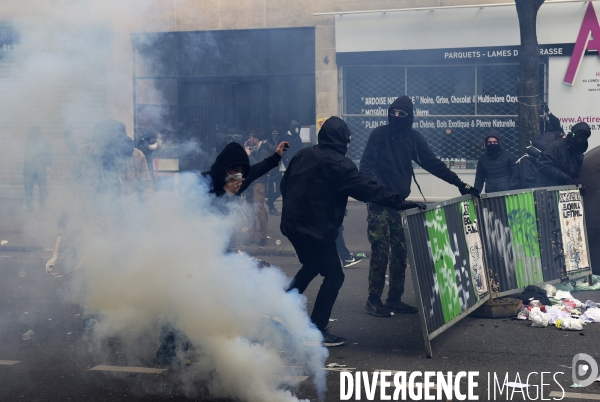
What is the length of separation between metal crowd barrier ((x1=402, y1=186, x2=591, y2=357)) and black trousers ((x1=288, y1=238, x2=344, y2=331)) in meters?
0.60

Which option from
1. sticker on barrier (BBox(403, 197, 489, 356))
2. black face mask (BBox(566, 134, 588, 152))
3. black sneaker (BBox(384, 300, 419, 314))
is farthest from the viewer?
black face mask (BBox(566, 134, 588, 152))

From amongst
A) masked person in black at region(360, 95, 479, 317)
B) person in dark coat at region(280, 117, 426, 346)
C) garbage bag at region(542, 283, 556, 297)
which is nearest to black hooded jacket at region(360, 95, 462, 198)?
masked person in black at region(360, 95, 479, 317)

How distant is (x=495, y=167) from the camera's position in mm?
9812

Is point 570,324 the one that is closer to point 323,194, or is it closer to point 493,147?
point 323,194

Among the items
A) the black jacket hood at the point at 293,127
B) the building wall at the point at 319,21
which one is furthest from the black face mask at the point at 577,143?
the building wall at the point at 319,21

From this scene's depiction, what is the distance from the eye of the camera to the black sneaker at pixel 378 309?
22.5 ft

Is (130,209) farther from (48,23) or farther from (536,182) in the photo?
(536,182)

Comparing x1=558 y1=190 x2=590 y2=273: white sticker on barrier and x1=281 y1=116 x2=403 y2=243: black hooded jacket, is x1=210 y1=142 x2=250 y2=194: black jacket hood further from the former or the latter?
x1=558 y1=190 x2=590 y2=273: white sticker on barrier

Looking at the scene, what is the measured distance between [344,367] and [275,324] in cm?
94

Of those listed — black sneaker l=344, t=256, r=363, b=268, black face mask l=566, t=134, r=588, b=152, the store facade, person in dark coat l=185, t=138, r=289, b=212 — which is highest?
the store facade

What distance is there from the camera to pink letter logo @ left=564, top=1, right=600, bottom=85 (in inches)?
569

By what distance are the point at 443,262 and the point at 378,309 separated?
1104 millimetres

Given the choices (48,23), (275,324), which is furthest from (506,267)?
(48,23)

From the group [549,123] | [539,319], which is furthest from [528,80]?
[539,319]
